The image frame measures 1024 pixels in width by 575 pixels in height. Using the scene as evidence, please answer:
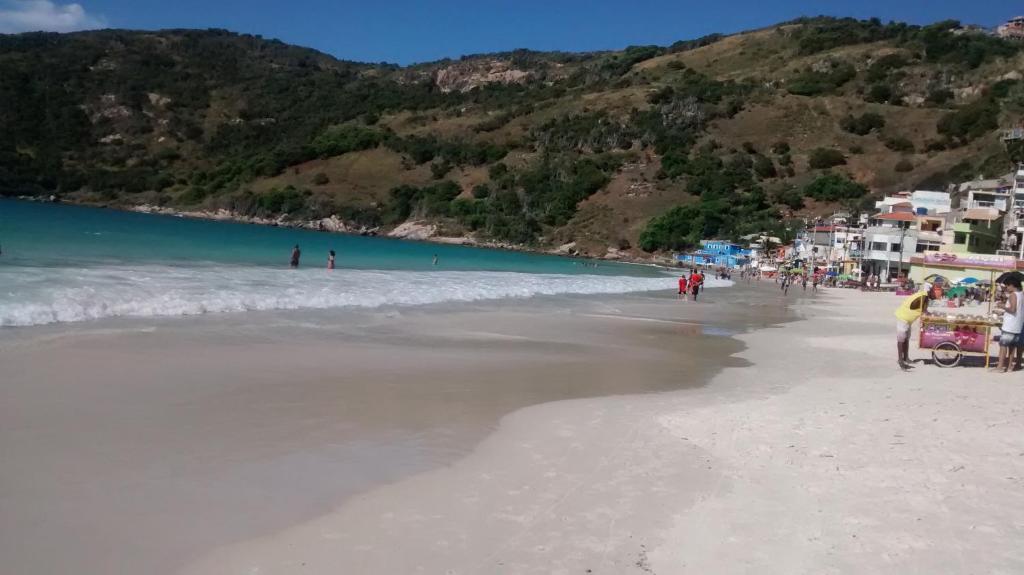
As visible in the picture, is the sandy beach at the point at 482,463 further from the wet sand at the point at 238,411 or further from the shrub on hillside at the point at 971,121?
the shrub on hillside at the point at 971,121

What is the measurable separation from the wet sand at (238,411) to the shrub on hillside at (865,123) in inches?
3579

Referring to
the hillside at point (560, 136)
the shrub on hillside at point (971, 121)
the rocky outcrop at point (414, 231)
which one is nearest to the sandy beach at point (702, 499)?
the hillside at point (560, 136)

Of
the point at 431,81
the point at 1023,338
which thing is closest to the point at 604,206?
the point at 1023,338

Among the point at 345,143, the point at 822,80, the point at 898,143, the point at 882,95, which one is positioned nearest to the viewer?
the point at 898,143

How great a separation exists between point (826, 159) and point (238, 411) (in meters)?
93.8

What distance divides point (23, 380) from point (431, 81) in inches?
7254

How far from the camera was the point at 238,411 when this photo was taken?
775 centimetres

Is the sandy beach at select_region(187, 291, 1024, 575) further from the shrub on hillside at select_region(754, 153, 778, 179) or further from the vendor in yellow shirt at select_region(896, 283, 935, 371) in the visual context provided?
the shrub on hillside at select_region(754, 153, 778, 179)

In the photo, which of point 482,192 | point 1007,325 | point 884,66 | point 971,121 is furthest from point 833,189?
point 1007,325

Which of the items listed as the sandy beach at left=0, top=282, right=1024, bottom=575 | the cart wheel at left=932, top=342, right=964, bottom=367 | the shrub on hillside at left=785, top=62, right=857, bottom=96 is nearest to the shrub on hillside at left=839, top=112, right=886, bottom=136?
the shrub on hillside at left=785, top=62, right=857, bottom=96

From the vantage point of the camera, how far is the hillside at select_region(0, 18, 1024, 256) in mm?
88750

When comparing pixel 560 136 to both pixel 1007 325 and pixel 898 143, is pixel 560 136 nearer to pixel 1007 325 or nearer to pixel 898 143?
pixel 898 143

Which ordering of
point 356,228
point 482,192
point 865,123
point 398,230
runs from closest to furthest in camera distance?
point 865,123 → point 398,230 → point 356,228 → point 482,192

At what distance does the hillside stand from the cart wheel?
6950 centimetres
